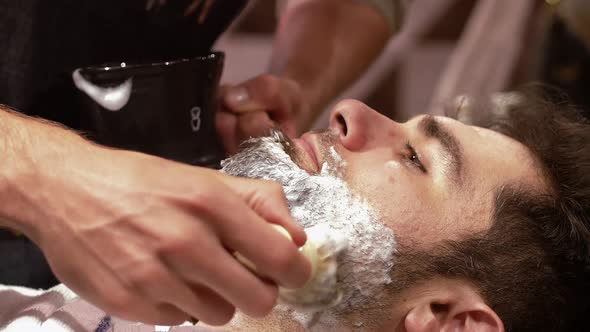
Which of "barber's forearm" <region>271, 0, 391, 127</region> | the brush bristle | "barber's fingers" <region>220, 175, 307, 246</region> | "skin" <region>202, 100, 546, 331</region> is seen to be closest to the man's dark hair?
"skin" <region>202, 100, 546, 331</region>

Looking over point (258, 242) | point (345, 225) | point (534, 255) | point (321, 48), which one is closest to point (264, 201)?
point (258, 242)

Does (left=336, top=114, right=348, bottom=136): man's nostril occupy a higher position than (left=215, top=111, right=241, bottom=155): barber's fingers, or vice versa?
(left=336, top=114, right=348, bottom=136): man's nostril

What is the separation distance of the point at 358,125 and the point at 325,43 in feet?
1.64

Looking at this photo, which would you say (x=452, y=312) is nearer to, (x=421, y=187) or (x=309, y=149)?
(x=421, y=187)

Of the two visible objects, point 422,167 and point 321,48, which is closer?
point 422,167

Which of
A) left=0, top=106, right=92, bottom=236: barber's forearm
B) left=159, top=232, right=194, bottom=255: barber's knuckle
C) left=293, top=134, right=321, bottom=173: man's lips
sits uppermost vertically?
left=0, top=106, right=92, bottom=236: barber's forearm

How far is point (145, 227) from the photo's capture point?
56cm

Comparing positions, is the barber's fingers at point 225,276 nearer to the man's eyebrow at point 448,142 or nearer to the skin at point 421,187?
the skin at point 421,187

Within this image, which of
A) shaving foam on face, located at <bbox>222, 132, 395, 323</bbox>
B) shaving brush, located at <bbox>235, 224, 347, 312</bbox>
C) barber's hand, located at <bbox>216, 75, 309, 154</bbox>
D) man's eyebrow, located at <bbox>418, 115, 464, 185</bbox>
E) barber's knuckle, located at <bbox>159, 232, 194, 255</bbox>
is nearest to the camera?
barber's knuckle, located at <bbox>159, 232, 194, 255</bbox>

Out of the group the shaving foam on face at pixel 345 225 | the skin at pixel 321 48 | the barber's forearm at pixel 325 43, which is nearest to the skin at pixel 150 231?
the shaving foam on face at pixel 345 225

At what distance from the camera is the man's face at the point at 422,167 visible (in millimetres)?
866

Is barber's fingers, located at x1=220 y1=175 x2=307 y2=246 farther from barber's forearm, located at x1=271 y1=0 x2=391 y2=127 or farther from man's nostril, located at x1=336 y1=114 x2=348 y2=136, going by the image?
barber's forearm, located at x1=271 y1=0 x2=391 y2=127

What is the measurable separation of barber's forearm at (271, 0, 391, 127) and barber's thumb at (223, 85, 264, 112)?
8.5 inches

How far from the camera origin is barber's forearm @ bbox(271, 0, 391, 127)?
1.36 metres
